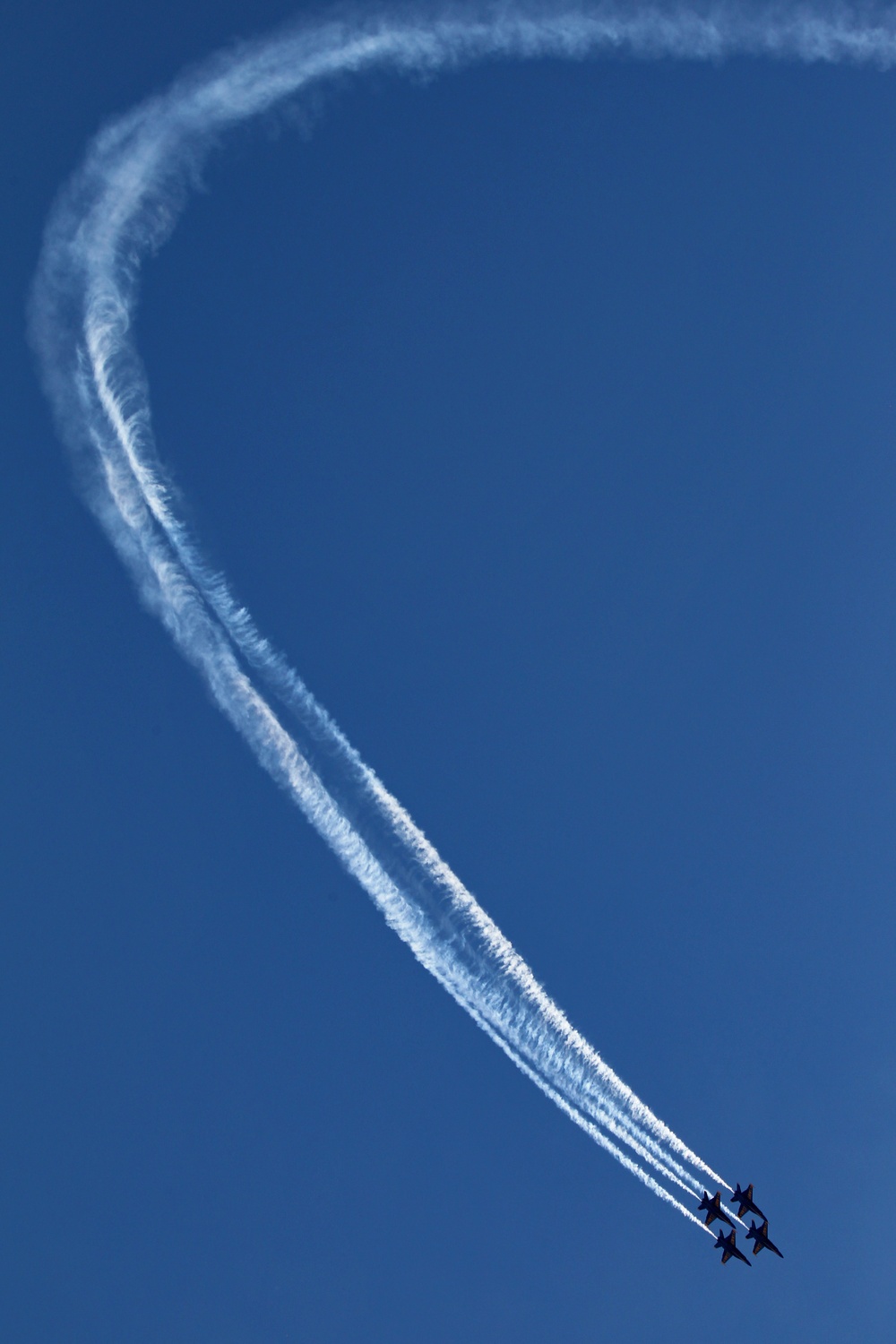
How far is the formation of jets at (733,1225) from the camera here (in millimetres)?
42031

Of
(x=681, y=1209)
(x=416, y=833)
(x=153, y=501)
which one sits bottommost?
(x=681, y=1209)

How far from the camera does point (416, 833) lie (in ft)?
102

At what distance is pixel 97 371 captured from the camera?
2761cm

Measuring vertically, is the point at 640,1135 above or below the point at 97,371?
below

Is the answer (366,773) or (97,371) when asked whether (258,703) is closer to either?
(366,773)

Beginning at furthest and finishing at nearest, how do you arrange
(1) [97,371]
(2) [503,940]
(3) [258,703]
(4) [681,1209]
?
(4) [681,1209] < (2) [503,940] < (3) [258,703] < (1) [97,371]

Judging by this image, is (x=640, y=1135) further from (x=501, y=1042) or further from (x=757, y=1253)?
(x=757, y=1253)

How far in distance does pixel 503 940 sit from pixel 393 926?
3.47m

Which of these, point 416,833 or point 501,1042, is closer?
point 416,833

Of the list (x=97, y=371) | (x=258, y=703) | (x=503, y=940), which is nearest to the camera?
(x=97, y=371)

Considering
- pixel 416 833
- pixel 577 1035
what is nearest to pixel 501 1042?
pixel 577 1035

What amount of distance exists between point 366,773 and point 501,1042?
10.1 metres

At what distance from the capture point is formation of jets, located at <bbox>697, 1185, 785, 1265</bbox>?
42.0 m

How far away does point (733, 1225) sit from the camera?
42.9 m
